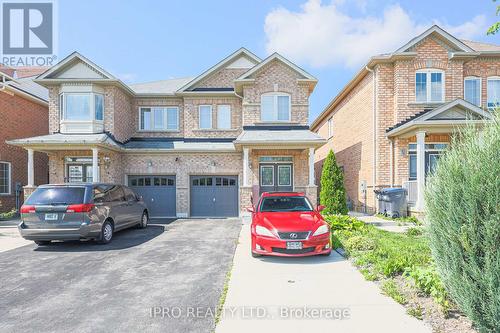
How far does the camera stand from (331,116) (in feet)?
67.2

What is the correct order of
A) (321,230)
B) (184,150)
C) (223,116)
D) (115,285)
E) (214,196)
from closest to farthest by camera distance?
(115,285)
(321,230)
(184,150)
(214,196)
(223,116)

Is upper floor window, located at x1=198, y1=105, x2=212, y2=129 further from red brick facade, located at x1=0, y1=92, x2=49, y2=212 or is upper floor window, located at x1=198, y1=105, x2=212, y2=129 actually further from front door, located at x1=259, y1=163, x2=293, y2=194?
red brick facade, located at x1=0, y1=92, x2=49, y2=212

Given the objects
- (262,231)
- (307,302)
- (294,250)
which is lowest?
(307,302)

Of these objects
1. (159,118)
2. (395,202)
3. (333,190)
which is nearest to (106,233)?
(333,190)

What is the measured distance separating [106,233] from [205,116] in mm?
9008

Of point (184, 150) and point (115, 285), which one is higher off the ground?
point (184, 150)

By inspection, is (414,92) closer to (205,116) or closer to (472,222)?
(205,116)

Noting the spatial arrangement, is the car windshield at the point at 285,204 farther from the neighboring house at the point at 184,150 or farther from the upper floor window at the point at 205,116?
the upper floor window at the point at 205,116

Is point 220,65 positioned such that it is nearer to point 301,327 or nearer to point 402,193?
point 402,193

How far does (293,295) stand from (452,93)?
13.6 metres

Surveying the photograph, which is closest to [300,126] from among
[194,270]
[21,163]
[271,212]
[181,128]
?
[181,128]

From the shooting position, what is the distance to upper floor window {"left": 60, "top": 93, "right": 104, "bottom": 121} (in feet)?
46.4

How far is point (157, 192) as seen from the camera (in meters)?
14.8

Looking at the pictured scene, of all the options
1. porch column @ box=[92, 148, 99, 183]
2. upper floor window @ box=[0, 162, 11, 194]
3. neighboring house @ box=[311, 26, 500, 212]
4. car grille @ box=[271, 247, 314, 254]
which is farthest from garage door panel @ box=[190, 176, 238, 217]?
upper floor window @ box=[0, 162, 11, 194]
